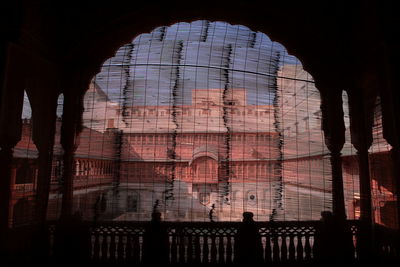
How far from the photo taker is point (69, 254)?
119 inches

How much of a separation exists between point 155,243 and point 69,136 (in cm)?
160

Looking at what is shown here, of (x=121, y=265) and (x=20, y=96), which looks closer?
(x=20, y=96)

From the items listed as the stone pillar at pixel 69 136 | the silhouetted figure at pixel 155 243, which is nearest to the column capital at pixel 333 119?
the silhouetted figure at pixel 155 243

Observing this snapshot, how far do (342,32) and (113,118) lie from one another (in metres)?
2.99

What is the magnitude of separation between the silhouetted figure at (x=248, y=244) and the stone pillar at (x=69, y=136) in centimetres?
195

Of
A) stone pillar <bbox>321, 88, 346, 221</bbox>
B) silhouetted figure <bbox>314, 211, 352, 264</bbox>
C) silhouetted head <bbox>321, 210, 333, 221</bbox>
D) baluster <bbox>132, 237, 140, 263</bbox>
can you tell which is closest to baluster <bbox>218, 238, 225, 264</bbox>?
baluster <bbox>132, 237, 140, 263</bbox>

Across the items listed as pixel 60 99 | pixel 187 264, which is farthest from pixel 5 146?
pixel 187 264

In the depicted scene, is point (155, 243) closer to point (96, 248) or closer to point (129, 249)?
point (129, 249)

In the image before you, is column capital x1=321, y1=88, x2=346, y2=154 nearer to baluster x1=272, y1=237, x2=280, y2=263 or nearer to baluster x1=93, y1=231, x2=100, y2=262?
baluster x1=272, y1=237, x2=280, y2=263

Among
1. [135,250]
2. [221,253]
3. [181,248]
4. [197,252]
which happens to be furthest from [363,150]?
[135,250]

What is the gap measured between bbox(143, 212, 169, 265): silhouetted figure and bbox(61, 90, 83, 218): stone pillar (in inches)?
38.6

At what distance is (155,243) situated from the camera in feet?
9.84

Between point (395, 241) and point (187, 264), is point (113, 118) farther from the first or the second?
point (395, 241)

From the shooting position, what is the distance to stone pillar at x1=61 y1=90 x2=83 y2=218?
3.26 m
